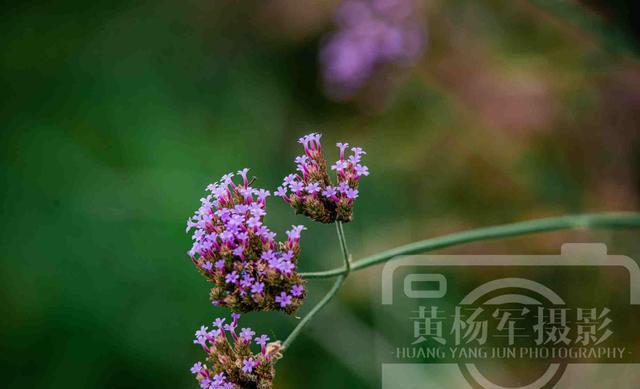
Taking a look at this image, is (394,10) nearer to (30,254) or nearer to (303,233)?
(303,233)

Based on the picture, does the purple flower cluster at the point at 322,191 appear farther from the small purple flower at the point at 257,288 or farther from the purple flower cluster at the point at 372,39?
the purple flower cluster at the point at 372,39

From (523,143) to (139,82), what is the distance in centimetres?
116

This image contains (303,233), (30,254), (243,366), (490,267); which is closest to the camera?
(243,366)

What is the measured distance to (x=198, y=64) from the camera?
2.10 metres

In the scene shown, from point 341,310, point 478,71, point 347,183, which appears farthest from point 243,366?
point 478,71

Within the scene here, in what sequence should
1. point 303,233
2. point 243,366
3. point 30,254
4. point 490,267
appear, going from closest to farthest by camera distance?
1. point 243,366
2. point 490,267
3. point 303,233
4. point 30,254

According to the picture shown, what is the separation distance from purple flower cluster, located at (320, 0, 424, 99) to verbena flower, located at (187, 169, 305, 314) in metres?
0.85

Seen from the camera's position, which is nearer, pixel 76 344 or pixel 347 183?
pixel 347 183

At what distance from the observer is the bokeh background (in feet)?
5.60

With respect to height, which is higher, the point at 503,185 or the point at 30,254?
the point at 503,185

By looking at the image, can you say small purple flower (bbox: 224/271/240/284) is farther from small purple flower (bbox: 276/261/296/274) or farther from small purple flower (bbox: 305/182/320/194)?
small purple flower (bbox: 305/182/320/194)

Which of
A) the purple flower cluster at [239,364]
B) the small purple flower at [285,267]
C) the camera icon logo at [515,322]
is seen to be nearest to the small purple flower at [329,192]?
the small purple flower at [285,267]

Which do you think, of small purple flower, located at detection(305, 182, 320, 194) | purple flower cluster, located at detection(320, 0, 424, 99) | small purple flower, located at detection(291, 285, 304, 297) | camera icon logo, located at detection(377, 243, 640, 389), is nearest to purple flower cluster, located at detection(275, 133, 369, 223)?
small purple flower, located at detection(305, 182, 320, 194)

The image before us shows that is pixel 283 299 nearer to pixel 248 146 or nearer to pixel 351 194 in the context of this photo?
pixel 351 194
